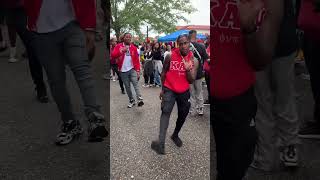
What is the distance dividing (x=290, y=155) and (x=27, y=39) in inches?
67.8

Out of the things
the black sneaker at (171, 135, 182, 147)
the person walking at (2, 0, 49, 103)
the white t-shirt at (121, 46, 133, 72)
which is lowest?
the black sneaker at (171, 135, 182, 147)

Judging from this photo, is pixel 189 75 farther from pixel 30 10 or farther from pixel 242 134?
pixel 242 134

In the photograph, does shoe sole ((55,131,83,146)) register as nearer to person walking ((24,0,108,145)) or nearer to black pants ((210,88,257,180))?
person walking ((24,0,108,145))

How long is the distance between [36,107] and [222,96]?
186cm

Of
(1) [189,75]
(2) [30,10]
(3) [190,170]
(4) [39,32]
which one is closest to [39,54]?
(4) [39,32]

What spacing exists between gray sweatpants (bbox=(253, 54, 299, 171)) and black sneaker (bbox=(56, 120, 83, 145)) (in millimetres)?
1118

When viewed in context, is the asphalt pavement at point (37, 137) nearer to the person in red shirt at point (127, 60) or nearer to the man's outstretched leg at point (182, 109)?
the man's outstretched leg at point (182, 109)

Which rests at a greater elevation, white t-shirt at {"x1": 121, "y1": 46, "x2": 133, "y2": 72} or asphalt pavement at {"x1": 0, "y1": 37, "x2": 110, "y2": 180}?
white t-shirt at {"x1": 121, "y1": 46, "x2": 133, "y2": 72}

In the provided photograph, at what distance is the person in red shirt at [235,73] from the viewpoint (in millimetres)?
1073

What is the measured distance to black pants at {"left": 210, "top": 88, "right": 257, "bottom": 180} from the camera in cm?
124

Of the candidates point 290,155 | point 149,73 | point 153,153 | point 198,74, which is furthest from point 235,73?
point 149,73

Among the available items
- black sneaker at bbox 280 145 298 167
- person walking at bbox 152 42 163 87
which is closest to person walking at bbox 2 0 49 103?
black sneaker at bbox 280 145 298 167

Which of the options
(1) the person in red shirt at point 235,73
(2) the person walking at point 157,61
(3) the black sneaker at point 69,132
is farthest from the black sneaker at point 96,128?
(2) the person walking at point 157,61

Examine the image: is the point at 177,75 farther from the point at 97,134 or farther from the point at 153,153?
the point at 97,134
